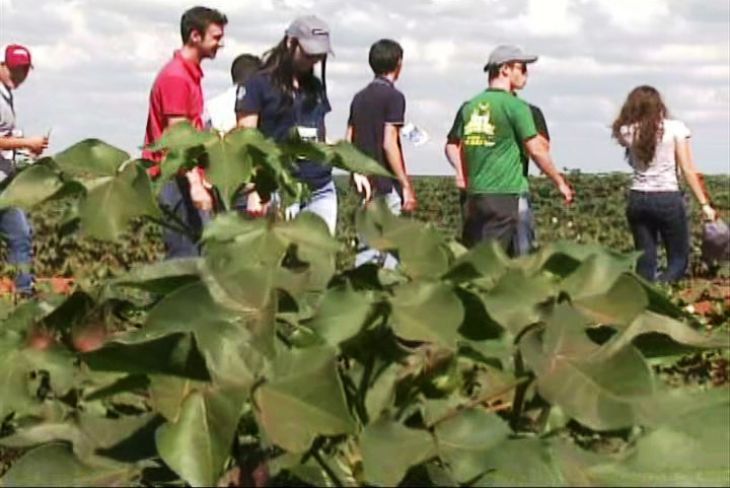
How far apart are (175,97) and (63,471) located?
5841 mm

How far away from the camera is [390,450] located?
5.97ft

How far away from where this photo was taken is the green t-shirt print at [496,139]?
9039 mm

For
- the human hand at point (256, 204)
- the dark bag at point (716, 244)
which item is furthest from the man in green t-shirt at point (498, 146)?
the human hand at point (256, 204)

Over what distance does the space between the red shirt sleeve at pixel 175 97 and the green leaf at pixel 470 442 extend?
5912mm

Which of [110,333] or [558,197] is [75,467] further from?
[558,197]

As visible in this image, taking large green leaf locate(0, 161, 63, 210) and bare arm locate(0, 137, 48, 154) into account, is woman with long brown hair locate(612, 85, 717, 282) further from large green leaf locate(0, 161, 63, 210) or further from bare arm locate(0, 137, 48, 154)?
large green leaf locate(0, 161, 63, 210)

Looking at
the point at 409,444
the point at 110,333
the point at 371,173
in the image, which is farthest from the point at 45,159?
the point at 409,444

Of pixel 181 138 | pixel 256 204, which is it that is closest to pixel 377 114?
pixel 256 204

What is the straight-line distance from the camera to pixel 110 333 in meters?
2.22

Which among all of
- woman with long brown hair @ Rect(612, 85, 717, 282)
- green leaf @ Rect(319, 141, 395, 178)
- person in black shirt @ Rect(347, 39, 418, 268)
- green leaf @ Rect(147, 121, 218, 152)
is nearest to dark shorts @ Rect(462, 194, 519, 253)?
person in black shirt @ Rect(347, 39, 418, 268)

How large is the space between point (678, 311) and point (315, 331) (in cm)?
50

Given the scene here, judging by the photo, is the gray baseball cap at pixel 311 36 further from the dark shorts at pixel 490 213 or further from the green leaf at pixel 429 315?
the green leaf at pixel 429 315

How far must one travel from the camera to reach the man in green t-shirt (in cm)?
905

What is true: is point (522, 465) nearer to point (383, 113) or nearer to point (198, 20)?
point (198, 20)
